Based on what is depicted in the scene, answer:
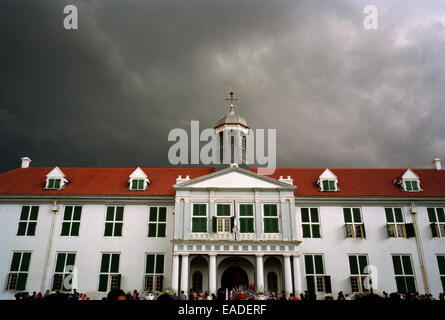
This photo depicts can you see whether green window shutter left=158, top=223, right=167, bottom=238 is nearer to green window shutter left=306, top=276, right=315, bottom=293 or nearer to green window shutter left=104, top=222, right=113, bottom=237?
green window shutter left=104, top=222, right=113, bottom=237

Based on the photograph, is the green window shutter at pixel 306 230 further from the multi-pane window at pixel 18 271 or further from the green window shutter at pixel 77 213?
the multi-pane window at pixel 18 271

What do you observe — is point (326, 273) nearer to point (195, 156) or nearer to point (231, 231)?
point (231, 231)

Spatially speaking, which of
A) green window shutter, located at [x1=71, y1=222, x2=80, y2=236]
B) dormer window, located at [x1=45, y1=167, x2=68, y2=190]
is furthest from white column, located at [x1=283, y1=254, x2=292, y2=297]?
dormer window, located at [x1=45, y1=167, x2=68, y2=190]

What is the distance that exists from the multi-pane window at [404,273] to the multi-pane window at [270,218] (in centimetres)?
986

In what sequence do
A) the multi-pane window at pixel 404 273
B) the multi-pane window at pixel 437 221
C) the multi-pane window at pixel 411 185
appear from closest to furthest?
the multi-pane window at pixel 404 273
the multi-pane window at pixel 437 221
the multi-pane window at pixel 411 185

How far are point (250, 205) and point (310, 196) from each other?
5320 millimetres

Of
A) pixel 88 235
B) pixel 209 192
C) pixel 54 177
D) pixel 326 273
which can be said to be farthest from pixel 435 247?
pixel 54 177

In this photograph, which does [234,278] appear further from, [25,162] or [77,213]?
[25,162]

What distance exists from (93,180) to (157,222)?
7.83 m

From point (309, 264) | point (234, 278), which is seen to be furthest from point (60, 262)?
point (309, 264)

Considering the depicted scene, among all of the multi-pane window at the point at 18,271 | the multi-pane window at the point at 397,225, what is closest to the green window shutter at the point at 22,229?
the multi-pane window at the point at 18,271

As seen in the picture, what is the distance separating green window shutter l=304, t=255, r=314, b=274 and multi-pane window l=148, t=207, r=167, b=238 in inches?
451

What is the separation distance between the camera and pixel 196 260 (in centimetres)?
2566

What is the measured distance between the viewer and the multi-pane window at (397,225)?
1027 inches
